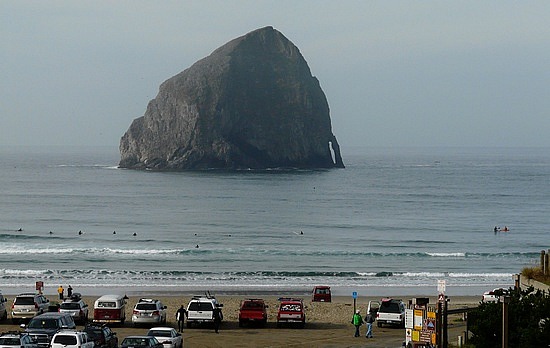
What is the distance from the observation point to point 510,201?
152 meters

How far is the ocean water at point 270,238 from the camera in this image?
234ft

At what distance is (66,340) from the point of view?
98.1 feet

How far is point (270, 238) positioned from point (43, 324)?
6516cm

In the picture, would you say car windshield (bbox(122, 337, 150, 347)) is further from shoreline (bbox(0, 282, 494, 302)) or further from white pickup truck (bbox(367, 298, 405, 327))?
shoreline (bbox(0, 282, 494, 302))

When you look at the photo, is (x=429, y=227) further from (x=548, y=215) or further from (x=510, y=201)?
(x=510, y=201)

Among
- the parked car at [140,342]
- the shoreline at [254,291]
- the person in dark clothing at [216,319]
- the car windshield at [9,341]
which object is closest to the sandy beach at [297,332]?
the person in dark clothing at [216,319]

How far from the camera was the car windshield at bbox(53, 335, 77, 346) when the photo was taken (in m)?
29.8

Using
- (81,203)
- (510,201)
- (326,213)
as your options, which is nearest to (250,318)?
(326,213)

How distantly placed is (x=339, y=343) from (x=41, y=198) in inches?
4848

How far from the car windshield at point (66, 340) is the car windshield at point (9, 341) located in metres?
1.34

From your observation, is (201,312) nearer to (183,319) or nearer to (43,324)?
(183,319)

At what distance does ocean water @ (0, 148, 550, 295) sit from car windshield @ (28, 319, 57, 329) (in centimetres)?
2919

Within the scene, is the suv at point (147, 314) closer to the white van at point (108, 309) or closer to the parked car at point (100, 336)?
the white van at point (108, 309)

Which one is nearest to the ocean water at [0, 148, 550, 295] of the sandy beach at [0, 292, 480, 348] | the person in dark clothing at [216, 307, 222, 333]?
the sandy beach at [0, 292, 480, 348]
